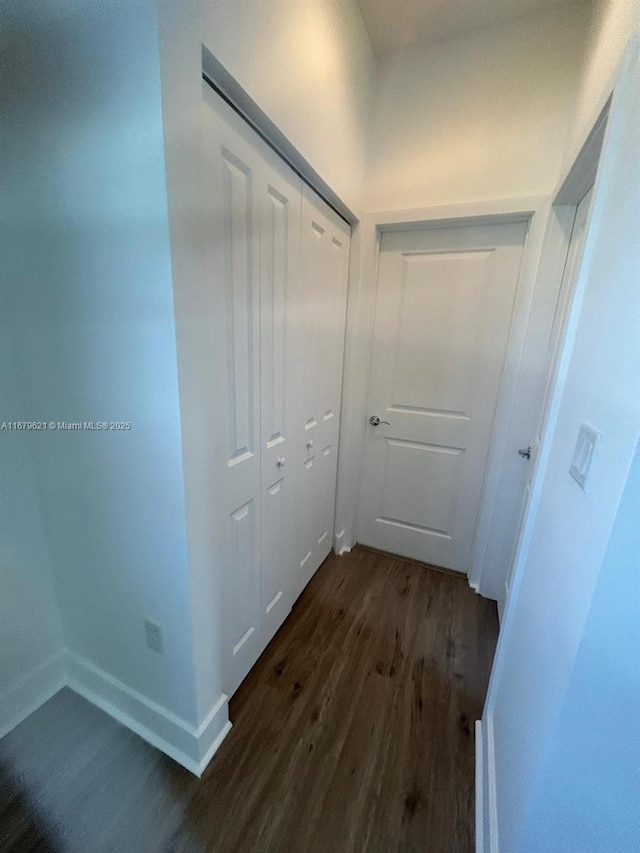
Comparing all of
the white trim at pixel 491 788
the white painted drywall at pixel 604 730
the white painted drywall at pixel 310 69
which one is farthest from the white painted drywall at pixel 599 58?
the white trim at pixel 491 788

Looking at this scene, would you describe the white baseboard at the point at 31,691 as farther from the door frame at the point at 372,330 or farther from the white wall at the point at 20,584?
the door frame at the point at 372,330

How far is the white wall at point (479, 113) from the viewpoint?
1396 millimetres

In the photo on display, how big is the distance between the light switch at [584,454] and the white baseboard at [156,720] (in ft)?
4.27

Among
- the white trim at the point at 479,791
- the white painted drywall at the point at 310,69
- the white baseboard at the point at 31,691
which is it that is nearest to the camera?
the white painted drywall at the point at 310,69

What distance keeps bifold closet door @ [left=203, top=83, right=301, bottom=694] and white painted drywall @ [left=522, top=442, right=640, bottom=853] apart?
35.4 inches

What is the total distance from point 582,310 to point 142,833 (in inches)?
74.9

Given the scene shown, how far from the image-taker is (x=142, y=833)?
91 cm

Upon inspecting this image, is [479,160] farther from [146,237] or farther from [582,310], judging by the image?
[146,237]

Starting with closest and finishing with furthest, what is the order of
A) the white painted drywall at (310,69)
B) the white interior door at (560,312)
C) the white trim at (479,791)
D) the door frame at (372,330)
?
the white painted drywall at (310,69) < the white trim at (479,791) < the white interior door at (560,312) < the door frame at (372,330)

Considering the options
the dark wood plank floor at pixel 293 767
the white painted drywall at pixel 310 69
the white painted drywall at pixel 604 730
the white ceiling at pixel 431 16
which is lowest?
the dark wood plank floor at pixel 293 767

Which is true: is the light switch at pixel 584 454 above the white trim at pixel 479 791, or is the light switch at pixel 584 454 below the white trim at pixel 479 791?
above

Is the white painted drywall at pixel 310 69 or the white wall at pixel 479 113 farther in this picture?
the white wall at pixel 479 113

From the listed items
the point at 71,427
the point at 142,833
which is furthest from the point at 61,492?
the point at 142,833

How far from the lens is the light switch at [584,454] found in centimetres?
63
